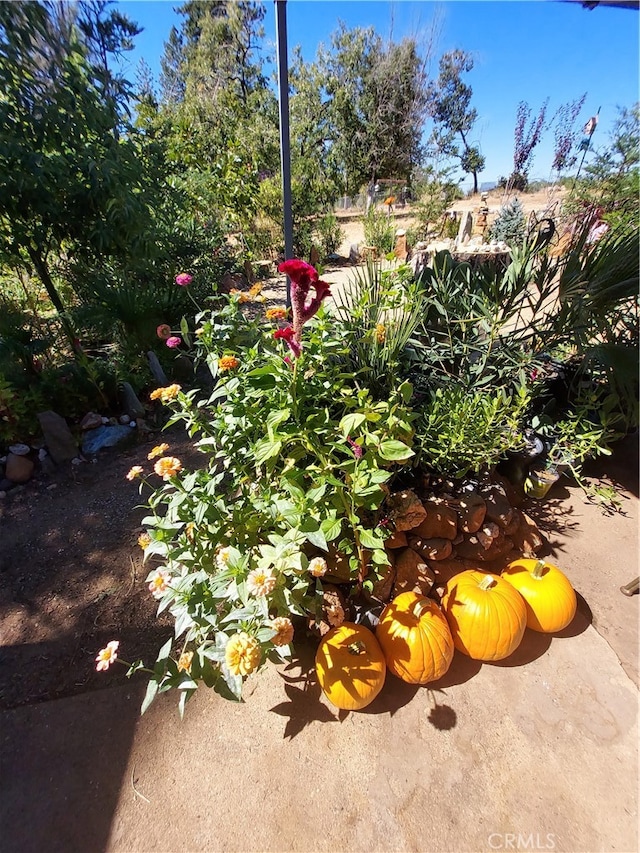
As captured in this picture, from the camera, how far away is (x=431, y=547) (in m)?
1.63

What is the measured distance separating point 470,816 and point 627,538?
151 cm

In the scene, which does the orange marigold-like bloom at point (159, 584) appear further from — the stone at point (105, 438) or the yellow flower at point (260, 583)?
the stone at point (105, 438)

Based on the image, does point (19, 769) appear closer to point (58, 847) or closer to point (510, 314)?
point (58, 847)

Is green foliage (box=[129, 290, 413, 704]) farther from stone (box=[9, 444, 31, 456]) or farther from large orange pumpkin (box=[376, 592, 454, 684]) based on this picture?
stone (box=[9, 444, 31, 456])

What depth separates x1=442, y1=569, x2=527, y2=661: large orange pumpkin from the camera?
4.44 feet

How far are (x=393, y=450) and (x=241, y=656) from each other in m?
0.66

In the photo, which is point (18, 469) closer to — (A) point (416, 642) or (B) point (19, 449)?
(B) point (19, 449)

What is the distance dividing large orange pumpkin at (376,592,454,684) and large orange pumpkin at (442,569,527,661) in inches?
2.9

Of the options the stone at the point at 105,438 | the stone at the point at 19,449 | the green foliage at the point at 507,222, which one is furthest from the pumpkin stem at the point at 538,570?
the green foliage at the point at 507,222

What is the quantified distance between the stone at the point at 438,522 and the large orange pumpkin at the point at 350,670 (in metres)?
0.53

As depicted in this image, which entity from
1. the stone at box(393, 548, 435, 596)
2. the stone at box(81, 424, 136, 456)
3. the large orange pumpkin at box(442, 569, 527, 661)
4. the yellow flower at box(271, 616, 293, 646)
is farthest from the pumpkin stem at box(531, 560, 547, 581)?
the stone at box(81, 424, 136, 456)

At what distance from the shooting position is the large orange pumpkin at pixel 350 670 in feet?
4.06

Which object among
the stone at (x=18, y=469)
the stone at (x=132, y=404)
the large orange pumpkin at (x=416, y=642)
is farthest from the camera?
the stone at (x=132, y=404)

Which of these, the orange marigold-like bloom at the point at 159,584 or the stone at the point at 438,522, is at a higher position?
the orange marigold-like bloom at the point at 159,584
